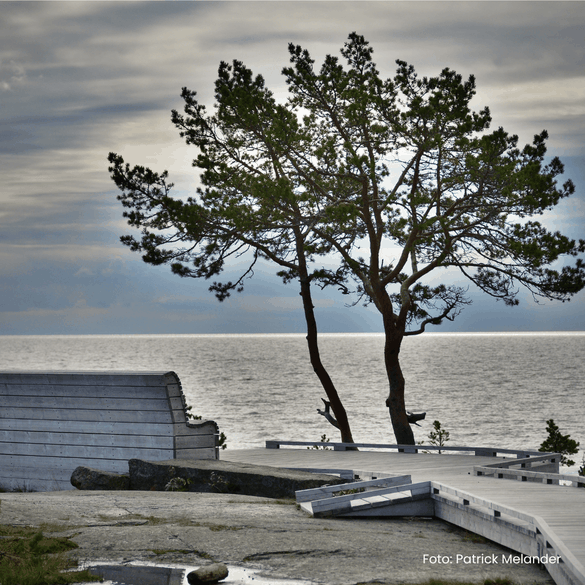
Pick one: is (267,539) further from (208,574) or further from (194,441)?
(194,441)

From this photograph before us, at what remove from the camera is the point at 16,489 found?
16.5 meters

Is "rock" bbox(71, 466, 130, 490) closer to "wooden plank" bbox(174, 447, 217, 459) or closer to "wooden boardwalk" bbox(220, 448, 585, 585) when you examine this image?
"wooden plank" bbox(174, 447, 217, 459)

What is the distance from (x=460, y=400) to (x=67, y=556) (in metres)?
59.4

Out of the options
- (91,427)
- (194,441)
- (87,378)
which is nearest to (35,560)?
(194,441)

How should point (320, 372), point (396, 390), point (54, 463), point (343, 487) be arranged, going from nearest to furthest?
1. point (343, 487)
2. point (54, 463)
3. point (396, 390)
4. point (320, 372)

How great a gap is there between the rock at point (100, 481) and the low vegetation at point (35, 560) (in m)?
4.89

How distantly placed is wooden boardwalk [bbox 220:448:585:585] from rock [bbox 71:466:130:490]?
138 inches

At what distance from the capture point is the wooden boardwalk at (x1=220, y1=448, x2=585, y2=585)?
787 centimetres

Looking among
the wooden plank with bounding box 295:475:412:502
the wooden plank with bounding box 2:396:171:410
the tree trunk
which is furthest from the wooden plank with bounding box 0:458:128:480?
the tree trunk

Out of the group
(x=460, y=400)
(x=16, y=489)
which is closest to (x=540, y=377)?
(x=460, y=400)

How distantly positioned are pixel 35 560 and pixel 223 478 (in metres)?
5.95

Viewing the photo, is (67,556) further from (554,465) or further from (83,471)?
(554,465)

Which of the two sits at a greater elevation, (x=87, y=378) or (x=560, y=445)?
(x=87, y=378)

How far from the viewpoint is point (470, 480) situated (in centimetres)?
1210
